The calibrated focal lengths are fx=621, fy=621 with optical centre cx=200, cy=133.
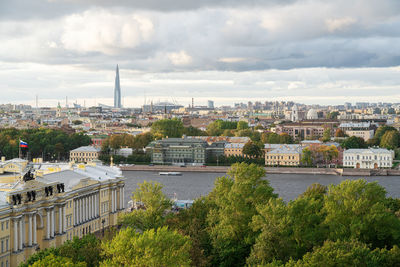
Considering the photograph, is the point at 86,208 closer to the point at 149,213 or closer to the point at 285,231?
the point at 149,213

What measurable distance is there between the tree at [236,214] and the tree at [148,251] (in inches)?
146

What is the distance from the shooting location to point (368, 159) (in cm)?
5506

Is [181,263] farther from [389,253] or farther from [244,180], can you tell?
[244,180]

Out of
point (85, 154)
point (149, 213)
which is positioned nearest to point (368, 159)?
point (85, 154)

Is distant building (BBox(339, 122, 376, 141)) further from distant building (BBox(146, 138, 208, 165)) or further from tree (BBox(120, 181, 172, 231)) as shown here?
tree (BBox(120, 181, 172, 231))

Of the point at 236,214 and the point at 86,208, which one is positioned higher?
the point at 236,214

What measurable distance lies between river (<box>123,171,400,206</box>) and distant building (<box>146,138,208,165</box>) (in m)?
6.22

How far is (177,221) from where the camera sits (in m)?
20.4

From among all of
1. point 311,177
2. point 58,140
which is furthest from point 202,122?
point 311,177

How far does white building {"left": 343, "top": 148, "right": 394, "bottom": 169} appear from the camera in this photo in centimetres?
5456

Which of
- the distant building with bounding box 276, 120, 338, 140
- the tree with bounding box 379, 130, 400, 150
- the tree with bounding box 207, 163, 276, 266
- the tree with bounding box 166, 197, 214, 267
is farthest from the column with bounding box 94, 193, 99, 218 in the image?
the distant building with bounding box 276, 120, 338, 140

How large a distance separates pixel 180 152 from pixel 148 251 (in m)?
46.5

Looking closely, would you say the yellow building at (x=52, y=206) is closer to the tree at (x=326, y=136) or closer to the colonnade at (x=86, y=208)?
the colonnade at (x=86, y=208)

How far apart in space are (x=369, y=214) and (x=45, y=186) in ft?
34.8
